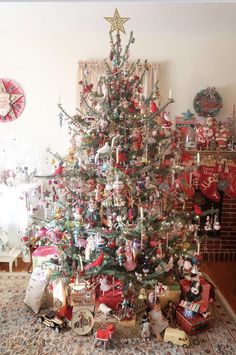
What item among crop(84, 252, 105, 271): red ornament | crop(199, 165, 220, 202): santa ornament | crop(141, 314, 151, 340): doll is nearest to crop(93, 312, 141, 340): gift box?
crop(141, 314, 151, 340): doll

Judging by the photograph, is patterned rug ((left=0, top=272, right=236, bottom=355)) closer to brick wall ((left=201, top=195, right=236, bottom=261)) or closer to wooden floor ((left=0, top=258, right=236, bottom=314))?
wooden floor ((left=0, top=258, right=236, bottom=314))

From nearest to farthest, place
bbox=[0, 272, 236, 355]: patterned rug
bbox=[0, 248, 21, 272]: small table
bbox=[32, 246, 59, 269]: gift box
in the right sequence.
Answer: bbox=[0, 272, 236, 355]: patterned rug → bbox=[32, 246, 59, 269]: gift box → bbox=[0, 248, 21, 272]: small table

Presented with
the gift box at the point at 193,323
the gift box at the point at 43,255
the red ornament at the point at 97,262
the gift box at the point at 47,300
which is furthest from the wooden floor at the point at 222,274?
the red ornament at the point at 97,262

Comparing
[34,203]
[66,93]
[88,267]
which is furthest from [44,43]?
[88,267]

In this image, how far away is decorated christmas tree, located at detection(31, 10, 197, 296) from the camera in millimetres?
2369

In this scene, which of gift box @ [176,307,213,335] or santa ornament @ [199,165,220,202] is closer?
gift box @ [176,307,213,335]

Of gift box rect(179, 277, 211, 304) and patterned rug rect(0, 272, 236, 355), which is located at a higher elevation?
gift box rect(179, 277, 211, 304)

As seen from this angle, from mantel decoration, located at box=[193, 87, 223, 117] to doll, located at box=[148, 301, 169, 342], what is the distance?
2.39m

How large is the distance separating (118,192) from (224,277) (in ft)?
6.33

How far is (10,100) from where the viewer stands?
3.80m

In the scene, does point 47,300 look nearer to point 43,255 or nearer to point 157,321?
point 43,255

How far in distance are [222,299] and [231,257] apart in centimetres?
99

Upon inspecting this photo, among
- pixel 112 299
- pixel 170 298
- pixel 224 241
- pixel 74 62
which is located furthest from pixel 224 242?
pixel 74 62

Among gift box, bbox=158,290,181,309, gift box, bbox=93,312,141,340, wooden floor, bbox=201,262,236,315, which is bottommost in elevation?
wooden floor, bbox=201,262,236,315
